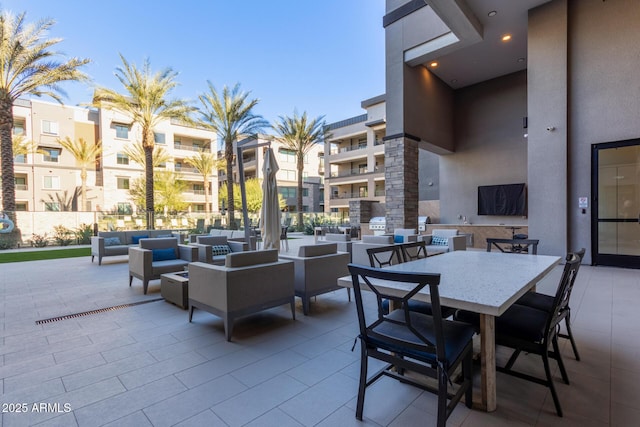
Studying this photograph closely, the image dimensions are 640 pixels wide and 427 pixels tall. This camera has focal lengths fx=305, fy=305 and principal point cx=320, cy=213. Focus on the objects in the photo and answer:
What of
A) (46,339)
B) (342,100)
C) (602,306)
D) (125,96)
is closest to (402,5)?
(602,306)

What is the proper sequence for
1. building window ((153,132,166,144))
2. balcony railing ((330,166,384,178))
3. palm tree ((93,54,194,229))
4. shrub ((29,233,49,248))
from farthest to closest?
building window ((153,132,166,144)) < balcony railing ((330,166,384,178)) < palm tree ((93,54,194,229)) < shrub ((29,233,49,248))

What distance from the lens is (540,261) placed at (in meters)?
2.75

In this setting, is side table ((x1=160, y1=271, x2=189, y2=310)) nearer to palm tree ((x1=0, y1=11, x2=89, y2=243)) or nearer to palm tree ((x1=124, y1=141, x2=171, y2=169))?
palm tree ((x1=0, y1=11, x2=89, y2=243))

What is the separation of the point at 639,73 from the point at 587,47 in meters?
1.12

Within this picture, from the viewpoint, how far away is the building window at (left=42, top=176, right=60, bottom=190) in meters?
21.3

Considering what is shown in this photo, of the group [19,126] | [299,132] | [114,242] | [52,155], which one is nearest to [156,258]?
[114,242]

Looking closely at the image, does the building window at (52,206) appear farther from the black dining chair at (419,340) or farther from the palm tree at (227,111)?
the black dining chair at (419,340)

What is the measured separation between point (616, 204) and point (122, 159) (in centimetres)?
2724

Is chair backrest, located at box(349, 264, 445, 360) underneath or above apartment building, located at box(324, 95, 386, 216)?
underneath

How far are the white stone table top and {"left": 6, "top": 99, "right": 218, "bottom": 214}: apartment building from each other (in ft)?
74.6

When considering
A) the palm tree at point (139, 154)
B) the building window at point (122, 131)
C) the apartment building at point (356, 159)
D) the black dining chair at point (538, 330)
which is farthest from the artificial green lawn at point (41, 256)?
the apartment building at point (356, 159)

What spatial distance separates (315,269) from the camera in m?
3.90

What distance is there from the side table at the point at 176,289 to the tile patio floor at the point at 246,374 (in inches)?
5.7

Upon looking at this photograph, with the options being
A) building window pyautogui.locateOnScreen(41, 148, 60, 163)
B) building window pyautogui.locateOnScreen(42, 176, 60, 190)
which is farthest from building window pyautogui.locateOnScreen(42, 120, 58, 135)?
building window pyautogui.locateOnScreen(42, 176, 60, 190)
